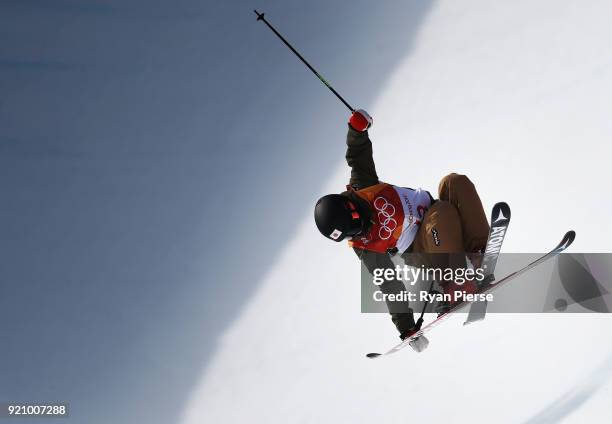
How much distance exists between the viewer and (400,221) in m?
3.18

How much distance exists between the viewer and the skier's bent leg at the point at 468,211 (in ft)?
10.1

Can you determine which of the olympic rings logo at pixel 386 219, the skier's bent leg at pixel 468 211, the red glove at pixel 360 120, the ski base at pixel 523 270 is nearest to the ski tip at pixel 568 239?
the ski base at pixel 523 270

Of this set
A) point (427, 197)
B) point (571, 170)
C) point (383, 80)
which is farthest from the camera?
point (383, 80)

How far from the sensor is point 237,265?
5816 mm

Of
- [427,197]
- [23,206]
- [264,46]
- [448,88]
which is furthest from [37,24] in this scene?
[427,197]

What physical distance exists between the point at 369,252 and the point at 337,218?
446 millimetres

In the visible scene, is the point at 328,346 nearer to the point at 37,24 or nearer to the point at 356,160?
the point at 356,160

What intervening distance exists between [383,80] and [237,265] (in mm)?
2283

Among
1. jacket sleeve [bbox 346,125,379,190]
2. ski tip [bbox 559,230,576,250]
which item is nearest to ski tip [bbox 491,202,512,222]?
ski tip [bbox 559,230,576,250]

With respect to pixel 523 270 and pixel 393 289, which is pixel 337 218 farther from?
pixel 523 270

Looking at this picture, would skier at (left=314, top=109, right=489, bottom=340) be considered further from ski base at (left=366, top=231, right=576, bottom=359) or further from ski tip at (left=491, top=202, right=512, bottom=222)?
ski tip at (left=491, top=202, right=512, bottom=222)

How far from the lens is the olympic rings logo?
10.4 feet

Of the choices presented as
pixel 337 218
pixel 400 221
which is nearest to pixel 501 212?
pixel 400 221

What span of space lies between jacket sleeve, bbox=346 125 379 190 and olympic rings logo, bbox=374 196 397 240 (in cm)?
23
